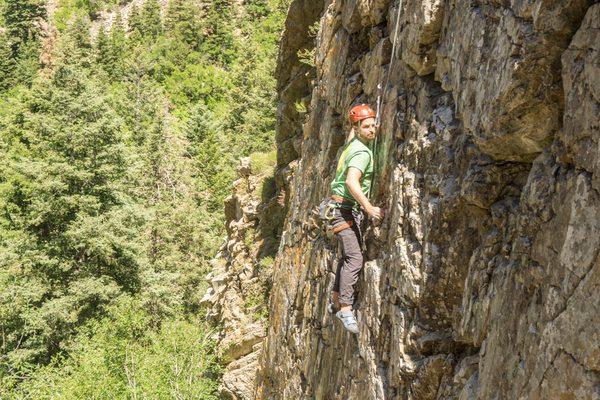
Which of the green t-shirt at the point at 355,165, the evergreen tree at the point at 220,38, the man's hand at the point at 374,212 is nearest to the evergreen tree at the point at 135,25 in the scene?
the evergreen tree at the point at 220,38

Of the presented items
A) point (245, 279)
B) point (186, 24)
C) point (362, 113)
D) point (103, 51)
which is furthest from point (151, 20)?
point (362, 113)

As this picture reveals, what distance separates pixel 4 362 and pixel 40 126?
763cm

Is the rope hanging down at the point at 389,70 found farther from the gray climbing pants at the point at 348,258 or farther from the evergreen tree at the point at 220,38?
the evergreen tree at the point at 220,38

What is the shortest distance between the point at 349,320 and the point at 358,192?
1433 mm

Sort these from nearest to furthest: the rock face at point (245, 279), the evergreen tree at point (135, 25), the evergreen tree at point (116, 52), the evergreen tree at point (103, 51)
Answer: the rock face at point (245, 279), the evergreen tree at point (116, 52), the evergreen tree at point (103, 51), the evergreen tree at point (135, 25)

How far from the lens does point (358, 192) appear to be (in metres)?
5.85

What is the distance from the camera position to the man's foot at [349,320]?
6.18 metres

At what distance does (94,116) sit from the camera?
20375 mm

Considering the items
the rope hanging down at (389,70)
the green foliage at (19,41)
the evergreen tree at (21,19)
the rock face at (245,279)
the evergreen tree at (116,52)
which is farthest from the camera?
the evergreen tree at (21,19)

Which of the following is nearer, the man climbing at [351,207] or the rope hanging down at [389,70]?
the rope hanging down at [389,70]

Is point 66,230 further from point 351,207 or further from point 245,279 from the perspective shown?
point 351,207

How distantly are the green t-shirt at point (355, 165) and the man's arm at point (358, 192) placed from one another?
0.08 metres

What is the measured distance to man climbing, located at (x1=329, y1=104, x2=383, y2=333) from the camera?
242 inches

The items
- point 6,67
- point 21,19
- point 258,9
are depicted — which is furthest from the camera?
point 21,19
